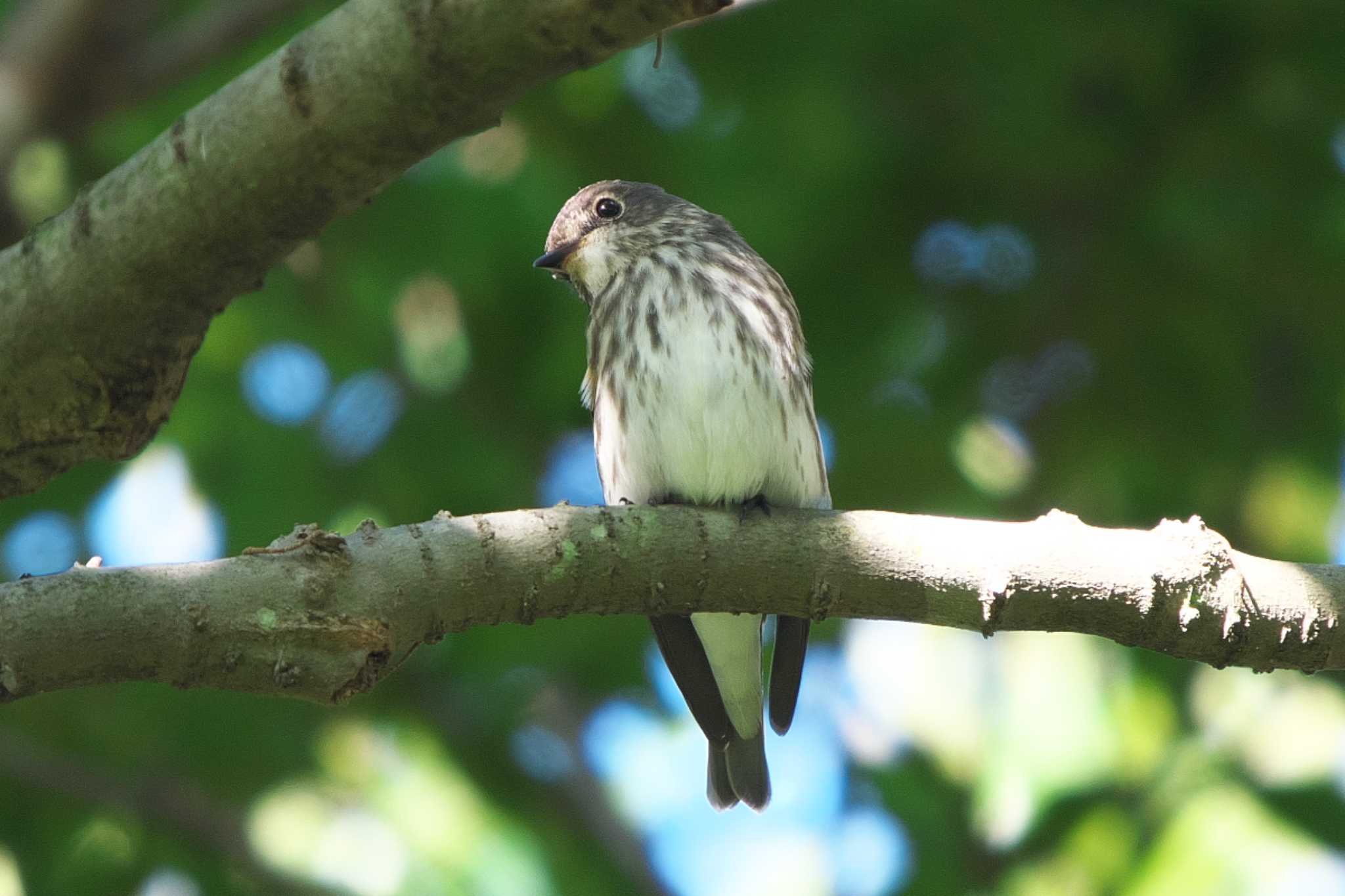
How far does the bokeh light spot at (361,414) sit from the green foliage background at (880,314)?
0.29 ft

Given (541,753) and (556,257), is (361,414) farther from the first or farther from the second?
(541,753)

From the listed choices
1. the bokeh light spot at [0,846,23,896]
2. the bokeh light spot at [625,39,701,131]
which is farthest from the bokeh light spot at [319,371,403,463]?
the bokeh light spot at [0,846,23,896]

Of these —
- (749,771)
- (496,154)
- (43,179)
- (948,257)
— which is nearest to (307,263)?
(496,154)

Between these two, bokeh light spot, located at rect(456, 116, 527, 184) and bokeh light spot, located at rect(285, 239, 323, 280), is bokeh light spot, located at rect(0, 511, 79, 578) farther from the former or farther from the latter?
bokeh light spot, located at rect(456, 116, 527, 184)

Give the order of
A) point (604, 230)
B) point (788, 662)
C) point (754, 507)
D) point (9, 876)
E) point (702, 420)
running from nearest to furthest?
point (754, 507)
point (702, 420)
point (788, 662)
point (604, 230)
point (9, 876)

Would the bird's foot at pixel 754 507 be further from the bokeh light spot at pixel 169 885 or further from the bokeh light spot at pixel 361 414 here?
the bokeh light spot at pixel 169 885

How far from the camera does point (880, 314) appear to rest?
5414 mm

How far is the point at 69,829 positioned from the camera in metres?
5.55

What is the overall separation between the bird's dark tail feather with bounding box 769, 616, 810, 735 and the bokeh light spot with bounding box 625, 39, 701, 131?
6.69 feet

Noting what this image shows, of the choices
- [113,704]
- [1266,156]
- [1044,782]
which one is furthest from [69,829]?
[1266,156]

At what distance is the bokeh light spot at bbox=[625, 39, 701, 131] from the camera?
18.0 ft

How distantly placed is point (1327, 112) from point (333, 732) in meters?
4.13

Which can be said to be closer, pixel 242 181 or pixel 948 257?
pixel 242 181

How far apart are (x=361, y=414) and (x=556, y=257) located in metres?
1.10
